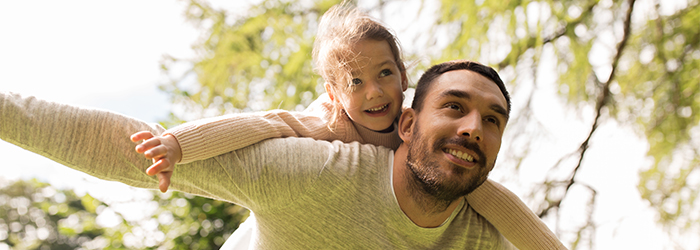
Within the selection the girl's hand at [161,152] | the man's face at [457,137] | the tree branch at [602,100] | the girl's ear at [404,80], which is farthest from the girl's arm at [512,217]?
the tree branch at [602,100]

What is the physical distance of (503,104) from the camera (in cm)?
126

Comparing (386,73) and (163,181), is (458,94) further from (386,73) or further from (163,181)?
(163,181)

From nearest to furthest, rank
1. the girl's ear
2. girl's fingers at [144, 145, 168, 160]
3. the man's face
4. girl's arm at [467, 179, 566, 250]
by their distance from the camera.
A: 1. girl's fingers at [144, 145, 168, 160]
2. the man's face
3. girl's arm at [467, 179, 566, 250]
4. the girl's ear

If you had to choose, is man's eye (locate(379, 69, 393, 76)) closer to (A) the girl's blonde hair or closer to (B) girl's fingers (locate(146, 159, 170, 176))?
(A) the girl's blonde hair

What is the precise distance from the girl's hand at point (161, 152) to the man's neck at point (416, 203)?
0.52 metres

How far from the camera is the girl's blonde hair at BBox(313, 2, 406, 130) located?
4.45ft

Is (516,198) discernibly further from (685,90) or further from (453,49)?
(685,90)

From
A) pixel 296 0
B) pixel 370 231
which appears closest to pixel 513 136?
pixel 370 231

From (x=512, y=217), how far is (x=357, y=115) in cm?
46

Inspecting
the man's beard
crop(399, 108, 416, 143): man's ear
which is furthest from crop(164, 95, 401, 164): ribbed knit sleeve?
the man's beard

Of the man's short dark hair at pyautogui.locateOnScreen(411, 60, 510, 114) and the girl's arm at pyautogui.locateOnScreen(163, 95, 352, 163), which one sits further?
the man's short dark hair at pyautogui.locateOnScreen(411, 60, 510, 114)

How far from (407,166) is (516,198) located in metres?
0.29

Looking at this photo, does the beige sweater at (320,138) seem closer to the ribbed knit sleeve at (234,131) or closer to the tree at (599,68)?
the ribbed knit sleeve at (234,131)

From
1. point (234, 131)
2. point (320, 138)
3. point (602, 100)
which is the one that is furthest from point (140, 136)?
point (602, 100)
